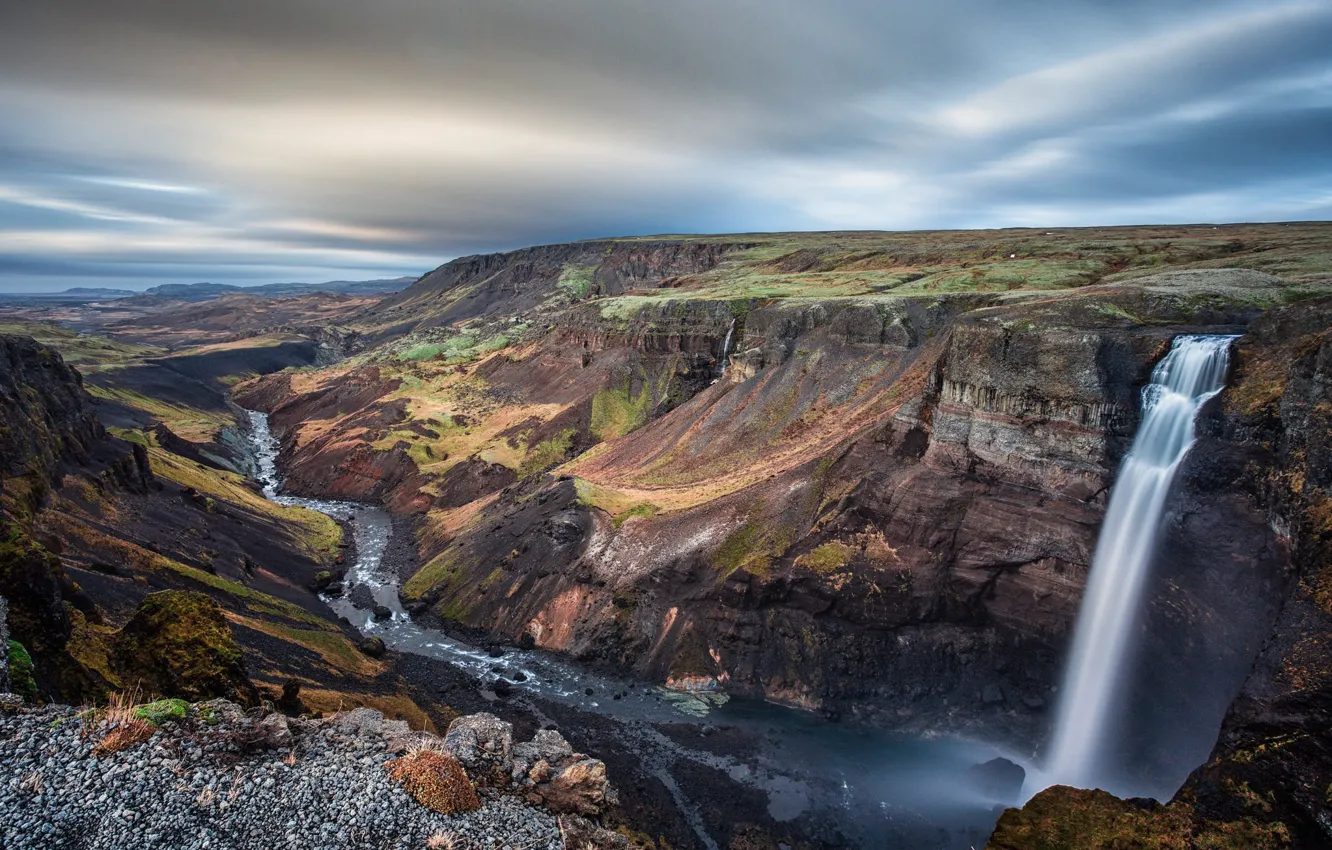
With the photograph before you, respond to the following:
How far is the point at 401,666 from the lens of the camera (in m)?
40.2

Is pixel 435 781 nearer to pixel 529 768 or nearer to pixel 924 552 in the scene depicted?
pixel 529 768

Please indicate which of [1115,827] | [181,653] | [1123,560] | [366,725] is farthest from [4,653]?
[1123,560]

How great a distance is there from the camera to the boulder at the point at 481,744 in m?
16.4

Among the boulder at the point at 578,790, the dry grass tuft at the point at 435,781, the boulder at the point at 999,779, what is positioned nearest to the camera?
the dry grass tuft at the point at 435,781

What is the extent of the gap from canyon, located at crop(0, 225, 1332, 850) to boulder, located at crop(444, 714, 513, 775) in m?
8.93

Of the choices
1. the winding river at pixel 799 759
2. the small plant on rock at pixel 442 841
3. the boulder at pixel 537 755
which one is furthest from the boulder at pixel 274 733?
the winding river at pixel 799 759

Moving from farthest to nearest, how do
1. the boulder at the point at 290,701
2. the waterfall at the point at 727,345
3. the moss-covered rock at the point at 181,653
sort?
the waterfall at the point at 727,345 → the boulder at the point at 290,701 → the moss-covered rock at the point at 181,653

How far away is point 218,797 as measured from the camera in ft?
40.3

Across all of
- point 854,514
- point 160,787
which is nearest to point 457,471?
point 854,514

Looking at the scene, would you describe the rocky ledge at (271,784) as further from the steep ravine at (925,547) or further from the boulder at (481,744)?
the steep ravine at (925,547)

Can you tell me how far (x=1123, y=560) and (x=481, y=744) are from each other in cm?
3091

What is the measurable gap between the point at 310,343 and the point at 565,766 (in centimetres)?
20959

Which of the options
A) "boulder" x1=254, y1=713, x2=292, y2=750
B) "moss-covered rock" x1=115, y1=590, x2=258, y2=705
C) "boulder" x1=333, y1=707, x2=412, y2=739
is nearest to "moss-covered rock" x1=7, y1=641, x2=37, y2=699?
"moss-covered rock" x1=115, y1=590, x2=258, y2=705

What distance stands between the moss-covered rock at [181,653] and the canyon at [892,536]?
117cm
